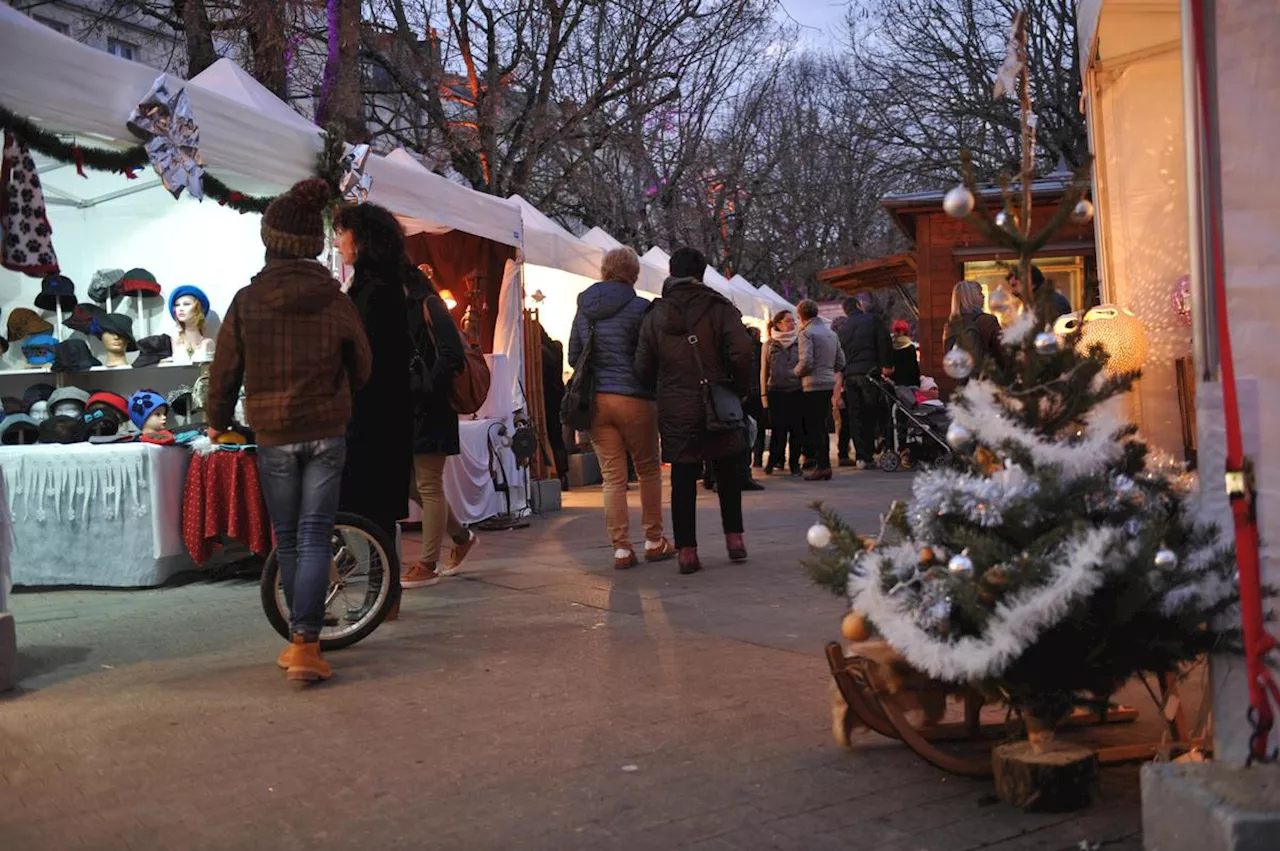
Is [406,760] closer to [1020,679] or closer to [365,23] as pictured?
[1020,679]

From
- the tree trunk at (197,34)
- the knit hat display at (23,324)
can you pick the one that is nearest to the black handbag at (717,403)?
the knit hat display at (23,324)

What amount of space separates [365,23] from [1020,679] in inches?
683

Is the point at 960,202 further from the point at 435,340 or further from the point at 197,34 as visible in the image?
the point at 197,34

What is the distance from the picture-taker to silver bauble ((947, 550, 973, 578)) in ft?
10.8

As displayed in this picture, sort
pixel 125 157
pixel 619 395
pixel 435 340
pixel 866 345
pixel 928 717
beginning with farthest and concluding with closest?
1. pixel 866 345
2. pixel 619 395
3. pixel 125 157
4. pixel 435 340
5. pixel 928 717

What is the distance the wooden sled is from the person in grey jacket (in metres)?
9.93

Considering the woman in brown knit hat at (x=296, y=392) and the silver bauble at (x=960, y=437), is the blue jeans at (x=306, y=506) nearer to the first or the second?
the woman in brown knit hat at (x=296, y=392)

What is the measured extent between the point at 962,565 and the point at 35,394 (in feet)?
23.2

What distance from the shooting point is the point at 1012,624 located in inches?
125

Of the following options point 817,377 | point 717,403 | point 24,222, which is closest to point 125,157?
point 24,222

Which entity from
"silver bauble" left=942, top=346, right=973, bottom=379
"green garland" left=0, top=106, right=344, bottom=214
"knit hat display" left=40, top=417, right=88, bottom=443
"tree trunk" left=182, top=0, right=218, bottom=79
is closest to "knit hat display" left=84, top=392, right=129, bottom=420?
"knit hat display" left=40, top=417, right=88, bottom=443

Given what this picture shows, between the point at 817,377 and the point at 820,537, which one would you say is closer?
the point at 820,537

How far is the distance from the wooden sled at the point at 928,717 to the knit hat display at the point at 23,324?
6863 millimetres

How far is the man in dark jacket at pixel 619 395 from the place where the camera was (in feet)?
25.9
